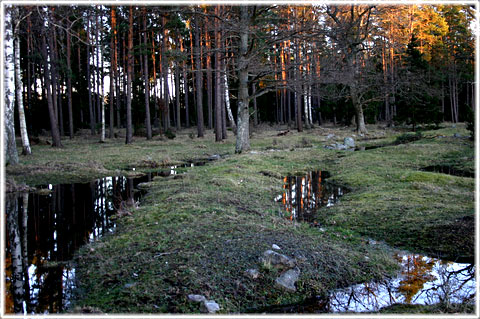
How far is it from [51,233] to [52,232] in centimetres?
6

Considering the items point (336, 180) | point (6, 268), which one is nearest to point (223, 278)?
point (6, 268)

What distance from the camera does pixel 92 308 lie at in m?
3.51

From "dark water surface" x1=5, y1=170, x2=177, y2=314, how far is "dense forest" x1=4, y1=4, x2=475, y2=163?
4116 millimetres

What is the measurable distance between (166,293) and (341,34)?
14.6m

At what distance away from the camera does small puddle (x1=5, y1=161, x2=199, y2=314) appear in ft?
13.3

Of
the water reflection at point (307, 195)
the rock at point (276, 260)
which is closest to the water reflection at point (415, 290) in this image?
the rock at point (276, 260)

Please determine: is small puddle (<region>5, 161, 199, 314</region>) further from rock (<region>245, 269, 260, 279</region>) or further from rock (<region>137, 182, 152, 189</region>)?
rock (<region>245, 269, 260, 279</region>)

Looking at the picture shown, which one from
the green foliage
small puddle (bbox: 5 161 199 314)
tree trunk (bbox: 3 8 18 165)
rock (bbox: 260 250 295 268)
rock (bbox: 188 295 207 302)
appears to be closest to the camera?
rock (bbox: 188 295 207 302)

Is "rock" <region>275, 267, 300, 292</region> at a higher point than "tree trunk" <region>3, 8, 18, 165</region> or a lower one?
lower

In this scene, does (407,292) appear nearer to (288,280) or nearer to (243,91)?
(288,280)

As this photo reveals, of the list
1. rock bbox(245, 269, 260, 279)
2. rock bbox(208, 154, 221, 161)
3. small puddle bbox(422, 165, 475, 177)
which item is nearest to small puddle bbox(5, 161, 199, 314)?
rock bbox(245, 269, 260, 279)

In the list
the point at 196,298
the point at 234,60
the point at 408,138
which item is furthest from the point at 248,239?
the point at 408,138

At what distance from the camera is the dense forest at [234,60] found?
16156 millimetres

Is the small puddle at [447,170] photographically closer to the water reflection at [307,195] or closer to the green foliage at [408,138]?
the water reflection at [307,195]
